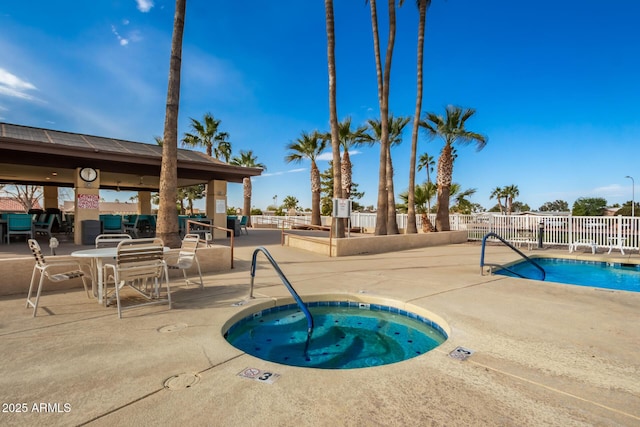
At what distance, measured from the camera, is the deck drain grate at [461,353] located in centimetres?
275

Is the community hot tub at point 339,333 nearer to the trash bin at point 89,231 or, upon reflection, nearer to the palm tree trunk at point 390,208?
the trash bin at point 89,231

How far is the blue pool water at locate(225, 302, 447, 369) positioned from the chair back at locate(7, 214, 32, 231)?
9.96 metres

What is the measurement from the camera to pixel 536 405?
2053 mm

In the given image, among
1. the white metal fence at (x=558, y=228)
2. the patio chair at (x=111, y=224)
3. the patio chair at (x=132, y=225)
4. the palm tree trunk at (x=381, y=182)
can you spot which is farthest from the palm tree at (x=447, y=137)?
the patio chair at (x=111, y=224)

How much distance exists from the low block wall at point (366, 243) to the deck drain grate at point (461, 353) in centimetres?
690

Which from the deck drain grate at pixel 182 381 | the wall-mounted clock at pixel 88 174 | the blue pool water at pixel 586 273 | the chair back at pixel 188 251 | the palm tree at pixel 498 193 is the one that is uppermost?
the palm tree at pixel 498 193

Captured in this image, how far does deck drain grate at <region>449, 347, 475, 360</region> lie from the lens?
2.75 metres

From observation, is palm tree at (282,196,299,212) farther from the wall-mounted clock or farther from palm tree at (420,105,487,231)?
the wall-mounted clock

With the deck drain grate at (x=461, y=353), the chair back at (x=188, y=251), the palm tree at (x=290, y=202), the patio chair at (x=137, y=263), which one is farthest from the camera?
the palm tree at (x=290, y=202)

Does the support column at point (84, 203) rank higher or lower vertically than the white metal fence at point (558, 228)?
higher

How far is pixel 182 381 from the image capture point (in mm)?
2307

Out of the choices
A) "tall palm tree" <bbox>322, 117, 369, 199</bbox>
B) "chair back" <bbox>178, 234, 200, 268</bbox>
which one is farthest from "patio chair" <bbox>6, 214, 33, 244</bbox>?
"tall palm tree" <bbox>322, 117, 369, 199</bbox>

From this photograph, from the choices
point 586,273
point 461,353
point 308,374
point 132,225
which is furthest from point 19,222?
point 586,273

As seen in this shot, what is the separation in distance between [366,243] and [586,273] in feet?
21.3
